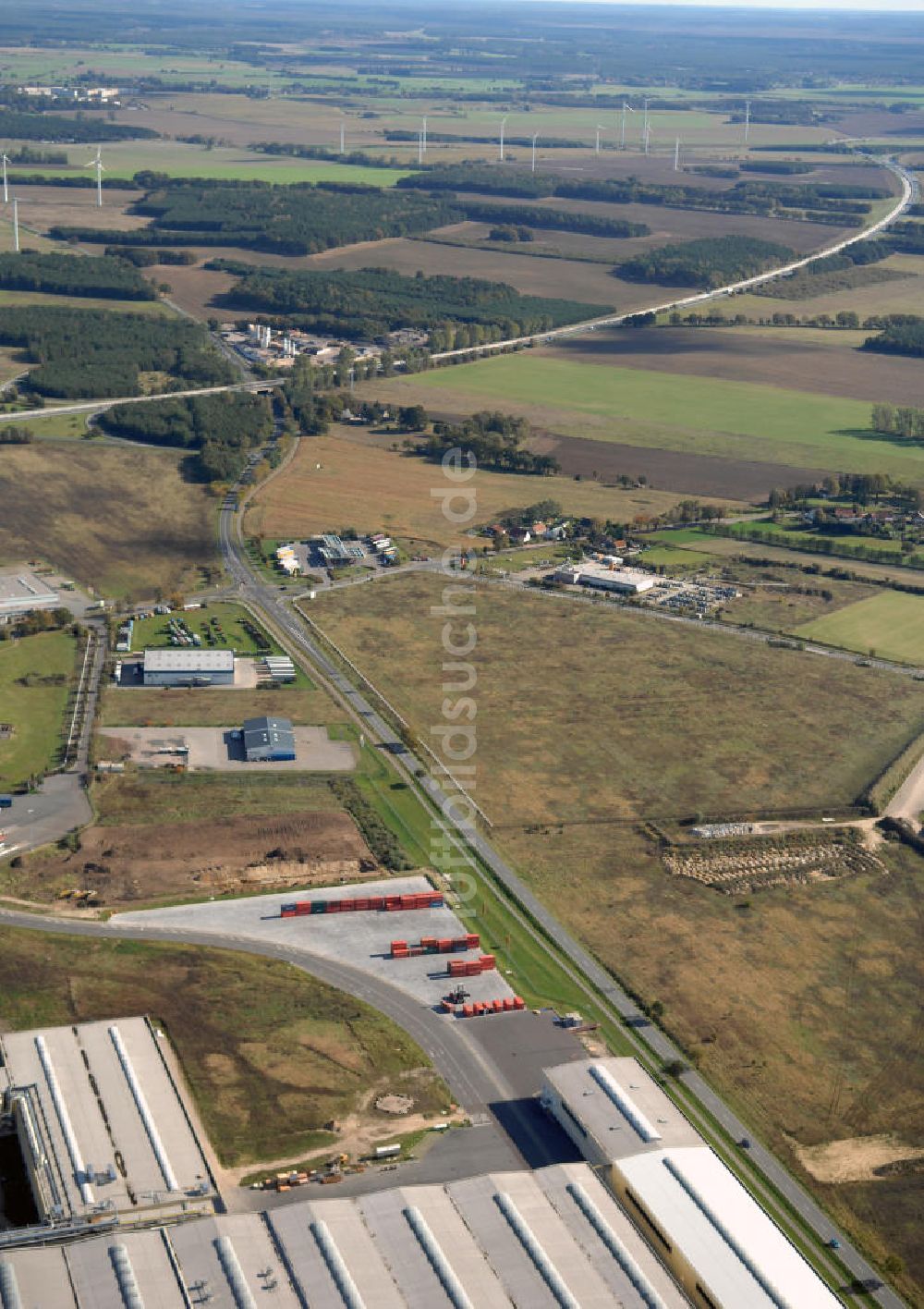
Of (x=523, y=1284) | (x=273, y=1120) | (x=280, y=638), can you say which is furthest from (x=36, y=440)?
(x=523, y=1284)

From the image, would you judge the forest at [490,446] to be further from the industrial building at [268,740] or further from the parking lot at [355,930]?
the parking lot at [355,930]

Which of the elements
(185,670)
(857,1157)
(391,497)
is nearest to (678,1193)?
(857,1157)

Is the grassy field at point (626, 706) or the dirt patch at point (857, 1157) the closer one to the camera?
the dirt patch at point (857, 1157)

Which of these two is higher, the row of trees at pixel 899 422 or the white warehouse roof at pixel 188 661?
the row of trees at pixel 899 422

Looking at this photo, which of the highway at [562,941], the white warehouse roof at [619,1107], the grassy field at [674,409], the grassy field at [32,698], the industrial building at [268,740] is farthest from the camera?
the grassy field at [674,409]

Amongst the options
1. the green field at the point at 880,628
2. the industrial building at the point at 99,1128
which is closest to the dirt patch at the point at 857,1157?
the industrial building at the point at 99,1128

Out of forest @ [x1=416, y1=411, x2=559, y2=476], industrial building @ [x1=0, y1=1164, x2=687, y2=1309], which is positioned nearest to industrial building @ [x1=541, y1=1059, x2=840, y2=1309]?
industrial building @ [x1=0, y1=1164, x2=687, y2=1309]

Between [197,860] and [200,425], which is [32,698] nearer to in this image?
[197,860]
